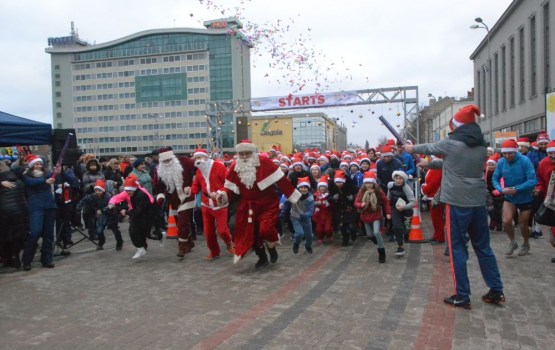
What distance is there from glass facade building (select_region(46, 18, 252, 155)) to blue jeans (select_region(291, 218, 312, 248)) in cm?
8482

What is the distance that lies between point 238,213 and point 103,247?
409 cm

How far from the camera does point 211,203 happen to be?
8.20m

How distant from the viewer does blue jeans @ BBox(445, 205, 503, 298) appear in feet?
17.2

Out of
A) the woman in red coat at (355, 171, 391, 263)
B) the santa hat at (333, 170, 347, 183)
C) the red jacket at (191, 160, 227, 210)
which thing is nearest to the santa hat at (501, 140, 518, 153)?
the woman in red coat at (355, 171, 391, 263)

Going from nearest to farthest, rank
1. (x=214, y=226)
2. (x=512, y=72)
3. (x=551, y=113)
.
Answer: (x=214, y=226) → (x=551, y=113) → (x=512, y=72)

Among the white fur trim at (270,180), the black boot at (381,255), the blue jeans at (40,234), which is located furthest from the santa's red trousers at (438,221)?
the blue jeans at (40,234)

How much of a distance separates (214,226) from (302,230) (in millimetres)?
1590

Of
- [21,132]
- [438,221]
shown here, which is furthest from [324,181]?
[21,132]

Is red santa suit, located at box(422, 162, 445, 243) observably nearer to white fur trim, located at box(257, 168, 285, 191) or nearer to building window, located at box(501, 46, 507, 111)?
white fur trim, located at box(257, 168, 285, 191)

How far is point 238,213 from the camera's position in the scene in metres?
7.53

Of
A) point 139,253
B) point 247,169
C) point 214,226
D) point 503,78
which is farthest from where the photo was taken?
point 503,78

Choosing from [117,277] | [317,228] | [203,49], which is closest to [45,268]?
[117,277]

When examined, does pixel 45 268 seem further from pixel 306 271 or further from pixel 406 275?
pixel 406 275

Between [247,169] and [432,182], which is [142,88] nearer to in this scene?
[432,182]
